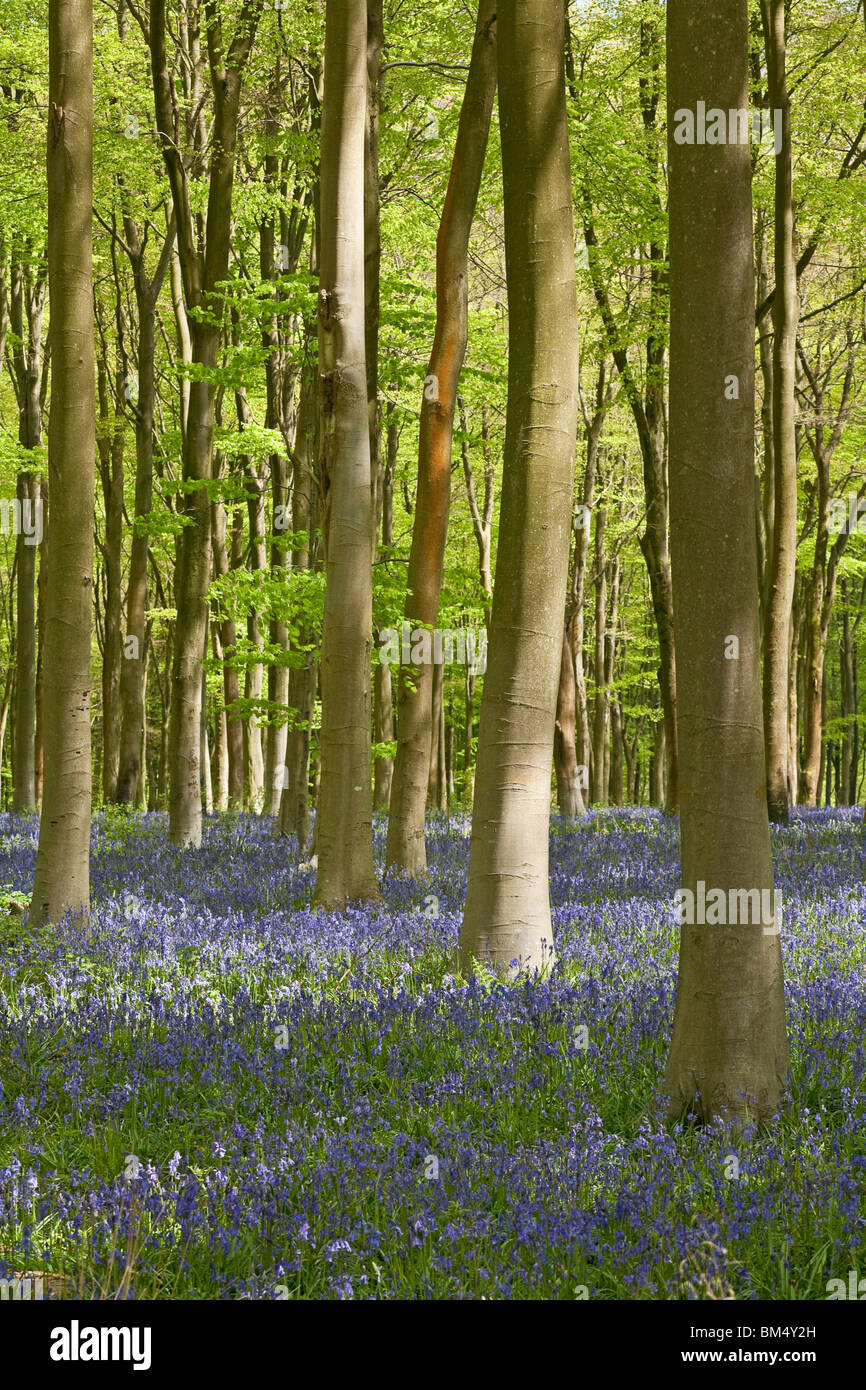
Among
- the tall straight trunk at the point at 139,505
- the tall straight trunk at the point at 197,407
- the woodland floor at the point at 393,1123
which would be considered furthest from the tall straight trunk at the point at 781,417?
the tall straight trunk at the point at 139,505

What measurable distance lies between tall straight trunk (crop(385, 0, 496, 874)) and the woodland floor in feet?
9.11

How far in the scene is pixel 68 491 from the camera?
25.6 feet

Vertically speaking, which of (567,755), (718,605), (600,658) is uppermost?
(600,658)

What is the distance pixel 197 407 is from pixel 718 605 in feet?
34.7

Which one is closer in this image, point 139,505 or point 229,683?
point 139,505

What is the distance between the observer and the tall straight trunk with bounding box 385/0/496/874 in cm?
1038

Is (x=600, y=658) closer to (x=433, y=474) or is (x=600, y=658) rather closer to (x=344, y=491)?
(x=433, y=474)

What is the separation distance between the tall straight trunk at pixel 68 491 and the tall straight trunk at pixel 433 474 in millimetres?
3418

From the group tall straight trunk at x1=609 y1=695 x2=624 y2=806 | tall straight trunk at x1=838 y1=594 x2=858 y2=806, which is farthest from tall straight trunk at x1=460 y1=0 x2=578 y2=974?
tall straight trunk at x1=838 y1=594 x2=858 y2=806

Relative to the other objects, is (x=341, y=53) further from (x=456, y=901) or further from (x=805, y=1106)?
(x=805, y=1106)

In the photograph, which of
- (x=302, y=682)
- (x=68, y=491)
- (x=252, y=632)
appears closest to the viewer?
(x=68, y=491)

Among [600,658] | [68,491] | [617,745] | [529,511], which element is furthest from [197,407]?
[617,745]

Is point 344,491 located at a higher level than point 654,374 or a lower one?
lower

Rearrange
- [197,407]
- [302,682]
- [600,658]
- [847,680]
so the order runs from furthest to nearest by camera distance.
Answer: [847,680] → [600,658] → [197,407] → [302,682]
